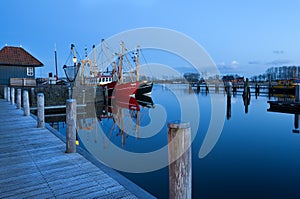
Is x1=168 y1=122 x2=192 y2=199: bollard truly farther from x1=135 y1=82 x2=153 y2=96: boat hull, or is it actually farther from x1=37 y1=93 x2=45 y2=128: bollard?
x1=135 y1=82 x2=153 y2=96: boat hull

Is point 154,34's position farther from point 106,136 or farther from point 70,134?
point 106,136

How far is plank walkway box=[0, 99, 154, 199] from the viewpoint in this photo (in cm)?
297

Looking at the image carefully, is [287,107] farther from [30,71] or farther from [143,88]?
[30,71]

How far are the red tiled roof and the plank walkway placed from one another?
25.7 m

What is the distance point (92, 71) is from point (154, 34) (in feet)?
112

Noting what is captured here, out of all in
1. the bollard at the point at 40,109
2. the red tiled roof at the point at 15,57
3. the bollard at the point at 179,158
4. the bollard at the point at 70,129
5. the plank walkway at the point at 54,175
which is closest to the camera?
the bollard at the point at 179,158

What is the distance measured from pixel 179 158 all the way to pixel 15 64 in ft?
99.1

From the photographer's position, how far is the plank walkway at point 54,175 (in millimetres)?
2975

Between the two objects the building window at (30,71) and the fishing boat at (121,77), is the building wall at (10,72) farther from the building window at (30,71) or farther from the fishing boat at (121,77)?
the fishing boat at (121,77)

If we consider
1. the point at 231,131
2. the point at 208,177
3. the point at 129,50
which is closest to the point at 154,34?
the point at 208,177

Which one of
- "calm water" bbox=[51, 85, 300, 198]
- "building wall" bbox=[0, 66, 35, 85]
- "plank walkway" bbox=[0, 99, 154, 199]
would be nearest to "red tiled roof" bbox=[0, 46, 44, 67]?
"building wall" bbox=[0, 66, 35, 85]

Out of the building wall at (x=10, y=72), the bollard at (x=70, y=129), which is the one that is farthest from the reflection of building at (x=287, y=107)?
the building wall at (x=10, y=72)

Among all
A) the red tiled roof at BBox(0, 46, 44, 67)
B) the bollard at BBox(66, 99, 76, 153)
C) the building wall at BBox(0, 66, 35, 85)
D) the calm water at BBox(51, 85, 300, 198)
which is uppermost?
the red tiled roof at BBox(0, 46, 44, 67)

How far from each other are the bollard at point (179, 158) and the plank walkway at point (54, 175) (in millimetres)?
1004
